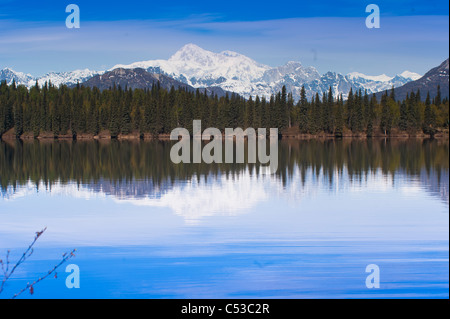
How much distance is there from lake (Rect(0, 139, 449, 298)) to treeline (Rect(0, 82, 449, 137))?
128819 mm

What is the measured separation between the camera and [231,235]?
71.4ft

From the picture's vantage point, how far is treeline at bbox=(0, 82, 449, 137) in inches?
6585

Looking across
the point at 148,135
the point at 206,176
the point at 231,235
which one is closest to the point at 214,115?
the point at 148,135

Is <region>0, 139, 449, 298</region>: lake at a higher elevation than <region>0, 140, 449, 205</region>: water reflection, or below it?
below

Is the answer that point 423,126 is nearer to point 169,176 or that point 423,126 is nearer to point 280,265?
point 169,176

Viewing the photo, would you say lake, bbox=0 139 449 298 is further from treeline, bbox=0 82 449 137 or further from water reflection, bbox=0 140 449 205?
treeline, bbox=0 82 449 137

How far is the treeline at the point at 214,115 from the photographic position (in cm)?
16725

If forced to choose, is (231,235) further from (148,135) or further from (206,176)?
(148,135)

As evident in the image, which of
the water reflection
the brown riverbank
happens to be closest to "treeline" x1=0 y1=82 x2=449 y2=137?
the brown riverbank

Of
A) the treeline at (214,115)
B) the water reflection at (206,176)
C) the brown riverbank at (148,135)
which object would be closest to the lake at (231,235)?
the water reflection at (206,176)

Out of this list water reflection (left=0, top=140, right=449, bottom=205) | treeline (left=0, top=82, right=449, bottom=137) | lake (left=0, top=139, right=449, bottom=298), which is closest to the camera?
lake (left=0, top=139, right=449, bottom=298)

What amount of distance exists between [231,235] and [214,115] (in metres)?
159
